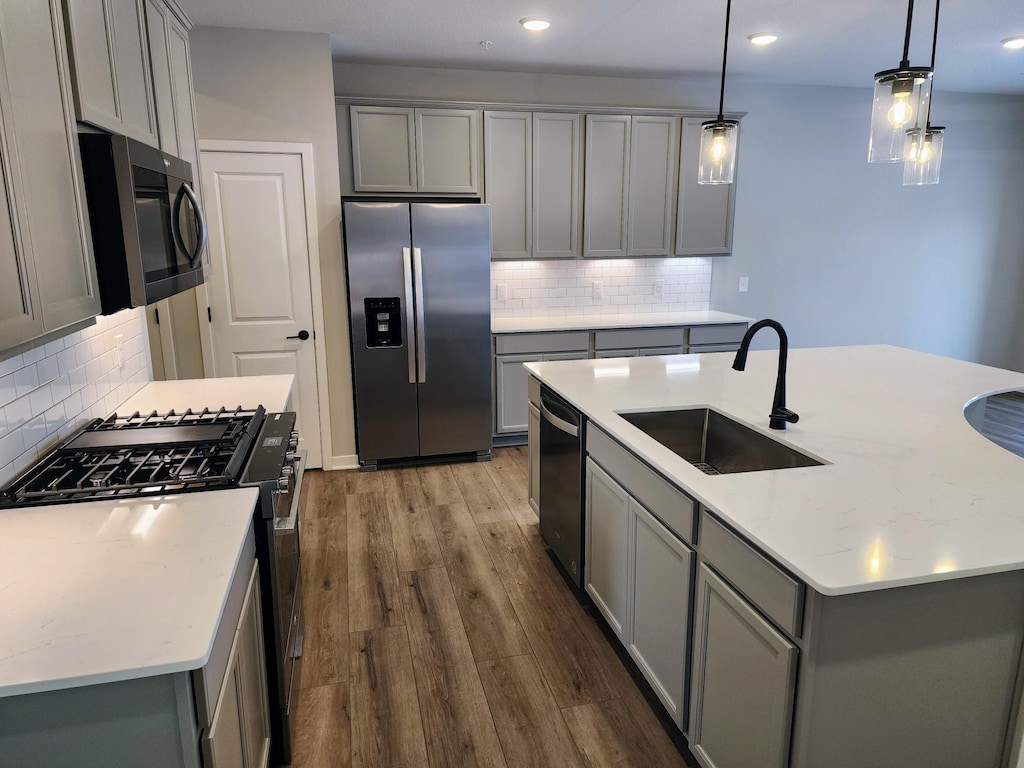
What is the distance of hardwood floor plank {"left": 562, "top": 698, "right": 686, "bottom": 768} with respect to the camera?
2029 millimetres

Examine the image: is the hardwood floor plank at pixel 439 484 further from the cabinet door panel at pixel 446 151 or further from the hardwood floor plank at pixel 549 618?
the cabinet door panel at pixel 446 151

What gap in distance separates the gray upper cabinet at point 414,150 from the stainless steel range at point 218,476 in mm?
2634

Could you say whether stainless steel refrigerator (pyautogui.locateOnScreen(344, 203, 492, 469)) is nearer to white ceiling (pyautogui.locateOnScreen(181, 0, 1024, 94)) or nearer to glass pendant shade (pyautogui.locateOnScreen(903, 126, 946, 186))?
white ceiling (pyautogui.locateOnScreen(181, 0, 1024, 94))

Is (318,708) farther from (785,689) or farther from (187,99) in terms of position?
(187,99)

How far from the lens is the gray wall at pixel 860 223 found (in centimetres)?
540

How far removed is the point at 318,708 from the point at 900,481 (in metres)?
1.93

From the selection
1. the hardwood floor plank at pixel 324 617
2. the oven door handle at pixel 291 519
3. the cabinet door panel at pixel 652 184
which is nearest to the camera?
the oven door handle at pixel 291 519

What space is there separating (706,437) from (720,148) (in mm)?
1127

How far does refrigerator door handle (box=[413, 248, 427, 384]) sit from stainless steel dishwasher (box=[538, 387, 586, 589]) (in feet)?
4.67

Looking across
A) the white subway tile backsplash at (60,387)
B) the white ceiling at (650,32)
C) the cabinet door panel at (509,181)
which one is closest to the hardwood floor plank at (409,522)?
the white subway tile backsplash at (60,387)

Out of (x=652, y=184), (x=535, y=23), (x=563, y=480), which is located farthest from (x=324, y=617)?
(x=652, y=184)

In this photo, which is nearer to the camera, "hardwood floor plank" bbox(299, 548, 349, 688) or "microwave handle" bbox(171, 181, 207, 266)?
"microwave handle" bbox(171, 181, 207, 266)

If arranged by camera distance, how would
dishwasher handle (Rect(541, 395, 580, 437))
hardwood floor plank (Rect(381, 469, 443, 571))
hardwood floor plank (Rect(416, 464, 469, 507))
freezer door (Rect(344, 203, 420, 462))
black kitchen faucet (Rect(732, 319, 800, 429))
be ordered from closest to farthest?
black kitchen faucet (Rect(732, 319, 800, 429)) < dishwasher handle (Rect(541, 395, 580, 437)) < hardwood floor plank (Rect(381, 469, 443, 571)) < hardwood floor plank (Rect(416, 464, 469, 507)) < freezer door (Rect(344, 203, 420, 462))

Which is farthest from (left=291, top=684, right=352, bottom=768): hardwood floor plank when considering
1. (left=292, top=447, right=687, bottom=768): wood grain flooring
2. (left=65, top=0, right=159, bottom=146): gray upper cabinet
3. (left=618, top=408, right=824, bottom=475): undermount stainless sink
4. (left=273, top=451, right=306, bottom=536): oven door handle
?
(left=65, top=0, right=159, bottom=146): gray upper cabinet
